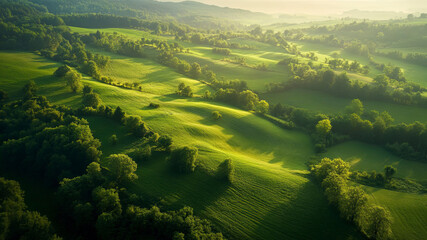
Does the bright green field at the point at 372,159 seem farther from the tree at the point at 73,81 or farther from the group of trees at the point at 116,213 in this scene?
the tree at the point at 73,81

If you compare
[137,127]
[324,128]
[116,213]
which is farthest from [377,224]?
[137,127]

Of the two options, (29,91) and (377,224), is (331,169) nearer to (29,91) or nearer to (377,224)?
(377,224)

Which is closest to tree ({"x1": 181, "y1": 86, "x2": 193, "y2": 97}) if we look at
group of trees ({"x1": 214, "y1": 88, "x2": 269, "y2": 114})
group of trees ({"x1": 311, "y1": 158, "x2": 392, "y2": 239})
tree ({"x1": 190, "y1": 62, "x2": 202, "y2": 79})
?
group of trees ({"x1": 214, "y1": 88, "x2": 269, "y2": 114})

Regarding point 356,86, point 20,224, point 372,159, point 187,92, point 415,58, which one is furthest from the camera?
point 415,58

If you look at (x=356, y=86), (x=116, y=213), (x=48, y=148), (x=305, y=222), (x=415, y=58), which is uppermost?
(x=415, y=58)

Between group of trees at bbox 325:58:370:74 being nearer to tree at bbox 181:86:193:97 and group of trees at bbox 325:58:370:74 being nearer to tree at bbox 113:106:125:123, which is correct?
tree at bbox 181:86:193:97

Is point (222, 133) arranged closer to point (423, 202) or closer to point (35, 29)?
point (423, 202)

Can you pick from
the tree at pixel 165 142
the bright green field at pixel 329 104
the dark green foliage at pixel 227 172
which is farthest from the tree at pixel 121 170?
the bright green field at pixel 329 104
